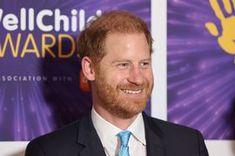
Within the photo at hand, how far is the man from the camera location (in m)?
1.08

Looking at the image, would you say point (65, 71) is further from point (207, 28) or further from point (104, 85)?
point (207, 28)

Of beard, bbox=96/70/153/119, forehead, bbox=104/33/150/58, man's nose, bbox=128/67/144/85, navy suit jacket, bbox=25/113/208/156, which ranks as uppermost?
forehead, bbox=104/33/150/58

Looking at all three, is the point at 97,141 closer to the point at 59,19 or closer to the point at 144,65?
the point at 144,65

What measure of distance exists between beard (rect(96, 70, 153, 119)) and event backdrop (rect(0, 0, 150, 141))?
0.20 meters

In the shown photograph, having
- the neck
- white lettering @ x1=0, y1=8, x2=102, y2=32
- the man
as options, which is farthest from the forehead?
white lettering @ x1=0, y1=8, x2=102, y2=32

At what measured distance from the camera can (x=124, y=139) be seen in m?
1.11

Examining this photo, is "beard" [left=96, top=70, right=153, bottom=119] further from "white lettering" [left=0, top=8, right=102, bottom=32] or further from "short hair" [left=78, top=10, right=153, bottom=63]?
"white lettering" [left=0, top=8, right=102, bottom=32]

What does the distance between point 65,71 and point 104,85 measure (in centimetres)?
25

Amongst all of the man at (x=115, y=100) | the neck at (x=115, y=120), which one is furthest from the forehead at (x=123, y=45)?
the neck at (x=115, y=120)

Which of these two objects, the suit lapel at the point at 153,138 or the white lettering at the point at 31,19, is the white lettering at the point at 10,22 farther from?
the suit lapel at the point at 153,138

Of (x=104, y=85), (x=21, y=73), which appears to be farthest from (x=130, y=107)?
(x=21, y=73)

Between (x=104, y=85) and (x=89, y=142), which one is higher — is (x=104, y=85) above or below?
above

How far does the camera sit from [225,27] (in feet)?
4.41

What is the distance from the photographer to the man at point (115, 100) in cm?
108
